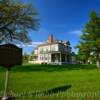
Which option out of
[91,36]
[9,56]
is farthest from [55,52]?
[9,56]

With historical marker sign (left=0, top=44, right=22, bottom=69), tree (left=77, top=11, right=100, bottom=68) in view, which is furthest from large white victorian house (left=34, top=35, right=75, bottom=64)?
historical marker sign (left=0, top=44, right=22, bottom=69)

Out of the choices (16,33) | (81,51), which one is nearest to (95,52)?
(81,51)

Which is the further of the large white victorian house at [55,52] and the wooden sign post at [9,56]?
the large white victorian house at [55,52]

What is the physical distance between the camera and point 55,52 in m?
61.7

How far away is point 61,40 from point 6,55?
58.7m

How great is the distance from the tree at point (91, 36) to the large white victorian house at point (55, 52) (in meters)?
15.1

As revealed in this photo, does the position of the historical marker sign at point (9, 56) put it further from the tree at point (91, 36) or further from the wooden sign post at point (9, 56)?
the tree at point (91, 36)

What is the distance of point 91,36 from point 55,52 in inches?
738

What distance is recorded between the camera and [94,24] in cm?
4453

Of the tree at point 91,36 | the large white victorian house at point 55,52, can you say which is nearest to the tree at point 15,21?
the tree at point 91,36

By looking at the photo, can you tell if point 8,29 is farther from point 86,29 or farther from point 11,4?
point 86,29

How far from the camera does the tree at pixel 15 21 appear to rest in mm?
34719

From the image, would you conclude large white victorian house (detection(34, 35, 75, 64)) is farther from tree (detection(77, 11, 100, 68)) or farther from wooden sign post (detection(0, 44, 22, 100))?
wooden sign post (detection(0, 44, 22, 100))

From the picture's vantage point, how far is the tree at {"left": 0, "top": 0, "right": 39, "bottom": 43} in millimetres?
34719
